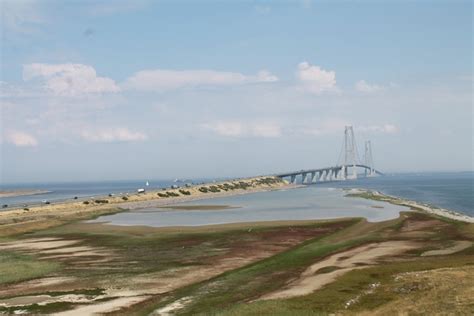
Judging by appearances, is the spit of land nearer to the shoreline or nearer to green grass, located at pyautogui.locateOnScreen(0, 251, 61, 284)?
green grass, located at pyautogui.locateOnScreen(0, 251, 61, 284)

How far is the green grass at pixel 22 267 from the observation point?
43.8 meters

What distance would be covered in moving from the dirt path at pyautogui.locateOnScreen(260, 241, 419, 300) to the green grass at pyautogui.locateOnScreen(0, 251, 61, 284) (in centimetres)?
2247

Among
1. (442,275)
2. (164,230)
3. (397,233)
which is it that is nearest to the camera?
(442,275)

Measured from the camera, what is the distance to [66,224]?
3757 inches

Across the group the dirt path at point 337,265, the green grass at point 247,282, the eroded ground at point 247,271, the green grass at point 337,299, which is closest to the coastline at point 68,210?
the eroded ground at point 247,271

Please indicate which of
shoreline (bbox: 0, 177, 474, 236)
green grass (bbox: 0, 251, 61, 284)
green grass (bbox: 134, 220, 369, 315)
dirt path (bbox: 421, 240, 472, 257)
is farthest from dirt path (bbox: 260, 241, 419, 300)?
shoreline (bbox: 0, 177, 474, 236)

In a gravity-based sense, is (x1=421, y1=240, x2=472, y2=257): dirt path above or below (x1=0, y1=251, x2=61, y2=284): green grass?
above

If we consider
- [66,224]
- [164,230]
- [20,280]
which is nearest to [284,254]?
[20,280]

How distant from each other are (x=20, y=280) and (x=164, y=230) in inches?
1435

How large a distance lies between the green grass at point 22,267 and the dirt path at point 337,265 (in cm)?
2247

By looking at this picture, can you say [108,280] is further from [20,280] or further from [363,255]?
[363,255]

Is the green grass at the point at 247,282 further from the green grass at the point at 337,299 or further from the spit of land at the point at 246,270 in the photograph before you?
the green grass at the point at 337,299

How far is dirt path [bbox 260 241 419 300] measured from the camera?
112 ft

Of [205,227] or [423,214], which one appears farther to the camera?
[423,214]
